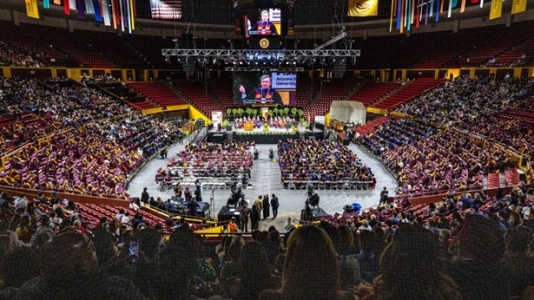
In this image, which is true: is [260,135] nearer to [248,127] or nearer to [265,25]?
[248,127]

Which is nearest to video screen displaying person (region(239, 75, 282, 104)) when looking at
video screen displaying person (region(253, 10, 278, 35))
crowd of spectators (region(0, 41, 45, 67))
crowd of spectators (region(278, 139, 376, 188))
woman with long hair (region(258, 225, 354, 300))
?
video screen displaying person (region(253, 10, 278, 35))

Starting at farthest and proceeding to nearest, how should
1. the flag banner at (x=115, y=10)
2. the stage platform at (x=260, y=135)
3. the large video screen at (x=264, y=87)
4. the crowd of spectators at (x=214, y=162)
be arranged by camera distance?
the large video screen at (x=264, y=87) < the stage platform at (x=260, y=135) < the flag banner at (x=115, y=10) < the crowd of spectators at (x=214, y=162)

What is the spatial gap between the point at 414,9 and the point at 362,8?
688cm

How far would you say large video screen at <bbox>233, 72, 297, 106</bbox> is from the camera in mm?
34969

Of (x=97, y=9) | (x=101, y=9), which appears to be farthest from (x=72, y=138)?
(x=101, y=9)

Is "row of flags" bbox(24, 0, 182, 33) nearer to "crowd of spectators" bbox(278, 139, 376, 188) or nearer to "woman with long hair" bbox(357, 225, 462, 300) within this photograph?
"crowd of spectators" bbox(278, 139, 376, 188)

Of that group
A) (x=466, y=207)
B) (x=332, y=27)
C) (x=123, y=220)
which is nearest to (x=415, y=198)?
(x=466, y=207)

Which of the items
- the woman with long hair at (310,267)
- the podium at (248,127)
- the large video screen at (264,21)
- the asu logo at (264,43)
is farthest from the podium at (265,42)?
the woman with long hair at (310,267)

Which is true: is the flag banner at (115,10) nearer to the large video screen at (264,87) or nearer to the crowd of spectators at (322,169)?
the large video screen at (264,87)

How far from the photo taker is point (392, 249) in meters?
2.09

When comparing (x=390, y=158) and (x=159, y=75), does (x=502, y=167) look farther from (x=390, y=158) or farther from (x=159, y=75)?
(x=159, y=75)

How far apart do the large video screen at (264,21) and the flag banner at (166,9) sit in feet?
41.7

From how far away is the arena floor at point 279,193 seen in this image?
1390cm

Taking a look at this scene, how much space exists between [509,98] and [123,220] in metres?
24.2
